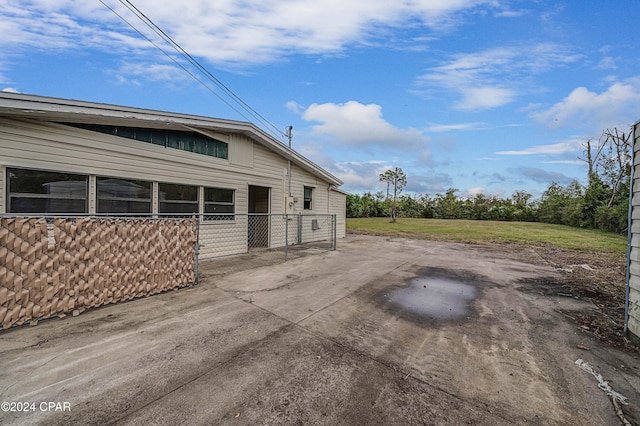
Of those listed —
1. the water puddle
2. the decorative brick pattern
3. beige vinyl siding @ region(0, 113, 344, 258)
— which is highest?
beige vinyl siding @ region(0, 113, 344, 258)

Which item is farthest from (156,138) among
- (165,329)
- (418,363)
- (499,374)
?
(499,374)

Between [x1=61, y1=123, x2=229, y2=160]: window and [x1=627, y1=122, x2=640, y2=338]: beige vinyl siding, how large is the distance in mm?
8466

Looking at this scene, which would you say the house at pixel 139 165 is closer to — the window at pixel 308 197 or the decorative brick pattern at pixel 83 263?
the decorative brick pattern at pixel 83 263

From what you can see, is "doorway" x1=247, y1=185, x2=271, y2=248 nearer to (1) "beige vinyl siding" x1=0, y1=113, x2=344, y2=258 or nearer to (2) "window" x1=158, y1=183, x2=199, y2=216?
(1) "beige vinyl siding" x1=0, y1=113, x2=344, y2=258

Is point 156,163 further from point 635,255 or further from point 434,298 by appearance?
point 635,255

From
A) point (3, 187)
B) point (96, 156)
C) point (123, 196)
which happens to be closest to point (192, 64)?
point (96, 156)

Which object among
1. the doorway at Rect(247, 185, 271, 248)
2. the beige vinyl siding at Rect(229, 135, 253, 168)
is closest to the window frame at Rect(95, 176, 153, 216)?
the beige vinyl siding at Rect(229, 135, 253, 168)

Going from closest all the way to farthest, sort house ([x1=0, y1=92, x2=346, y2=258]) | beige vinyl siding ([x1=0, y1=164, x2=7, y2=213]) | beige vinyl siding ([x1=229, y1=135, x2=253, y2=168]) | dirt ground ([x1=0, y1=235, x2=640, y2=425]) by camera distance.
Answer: dirt ground ([x1=0, y1=235, x2=640, y2=425]), beige vinyl siding ([x1=0, y1=164, x2=7, y2=213]), house ([x1=0, y1=92, x2=346, y2=258]), beige vinyl siding ([x1=229, y1=135, x2=253, y2=168])

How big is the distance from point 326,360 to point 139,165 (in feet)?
20.7

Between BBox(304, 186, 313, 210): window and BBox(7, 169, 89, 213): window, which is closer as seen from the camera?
BBox(7, 169, 89, 213): window

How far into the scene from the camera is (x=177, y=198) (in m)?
7.08

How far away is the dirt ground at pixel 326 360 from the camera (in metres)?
1.94

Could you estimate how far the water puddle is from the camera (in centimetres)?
405

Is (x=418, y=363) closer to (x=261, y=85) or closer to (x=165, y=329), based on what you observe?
(x=165, y=329)
